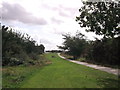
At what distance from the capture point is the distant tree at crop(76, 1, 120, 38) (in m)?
16.1

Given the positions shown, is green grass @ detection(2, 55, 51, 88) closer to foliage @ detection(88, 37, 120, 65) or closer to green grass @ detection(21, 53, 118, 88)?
green grass @ detection(21, 53, 118, 88)

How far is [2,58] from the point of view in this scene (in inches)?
1083

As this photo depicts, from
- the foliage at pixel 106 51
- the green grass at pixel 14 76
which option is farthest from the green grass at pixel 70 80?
the foliage at pixel 106 51

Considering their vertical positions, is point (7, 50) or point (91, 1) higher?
point (91, 1)

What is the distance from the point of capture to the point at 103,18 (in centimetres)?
1661

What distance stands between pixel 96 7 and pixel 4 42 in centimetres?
1595

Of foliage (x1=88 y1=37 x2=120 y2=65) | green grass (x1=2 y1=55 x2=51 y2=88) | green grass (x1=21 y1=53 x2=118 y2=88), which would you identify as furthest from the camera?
foliage (x1=88 y1=37 x2=120 y2=65)

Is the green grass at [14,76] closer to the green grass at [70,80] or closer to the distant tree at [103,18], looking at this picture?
the green grass at [70,80]

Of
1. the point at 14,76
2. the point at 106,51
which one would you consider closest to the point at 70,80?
the point at 14,76

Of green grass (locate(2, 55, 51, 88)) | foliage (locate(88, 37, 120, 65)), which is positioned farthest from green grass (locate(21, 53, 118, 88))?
foliage (locate(88, 37, 120, 65))

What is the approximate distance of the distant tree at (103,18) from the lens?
16141mm

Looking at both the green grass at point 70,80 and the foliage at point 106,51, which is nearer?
the green grass at point 70,80

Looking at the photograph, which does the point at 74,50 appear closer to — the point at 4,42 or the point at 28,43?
the point at 28,43

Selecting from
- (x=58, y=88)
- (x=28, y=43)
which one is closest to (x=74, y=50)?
(x=28, y=43)
